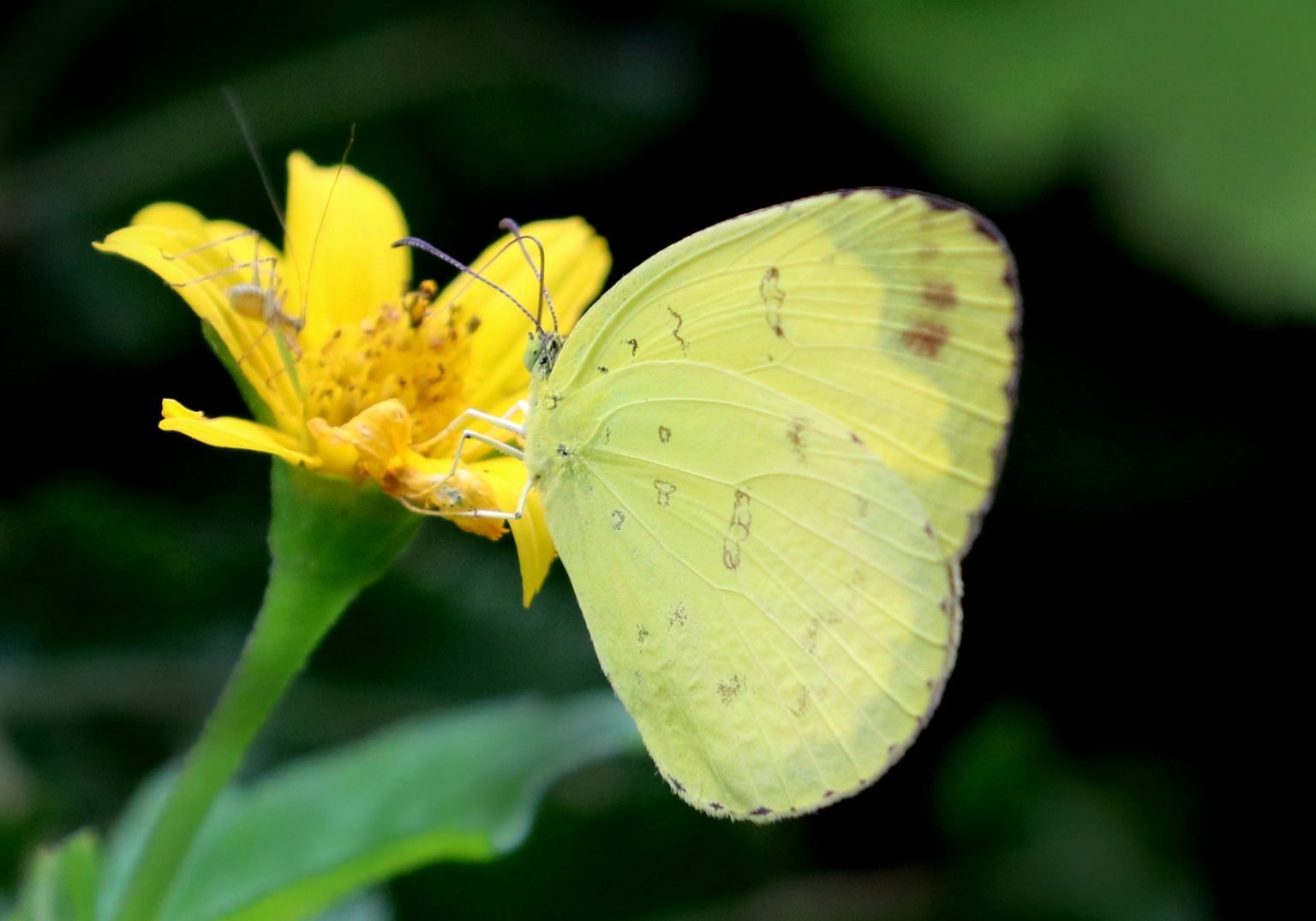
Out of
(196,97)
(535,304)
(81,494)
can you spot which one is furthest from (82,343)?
(535,304)

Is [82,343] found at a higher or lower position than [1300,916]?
higher

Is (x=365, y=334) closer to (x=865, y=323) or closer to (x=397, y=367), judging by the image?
(x=397, y=367)

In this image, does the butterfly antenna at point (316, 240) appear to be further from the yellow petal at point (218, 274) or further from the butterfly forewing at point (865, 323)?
the butterfly forewing at point (865, 323)

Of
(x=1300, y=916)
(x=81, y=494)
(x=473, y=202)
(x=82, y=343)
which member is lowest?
(x=1300, y=916)

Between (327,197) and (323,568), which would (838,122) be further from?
(323,568)

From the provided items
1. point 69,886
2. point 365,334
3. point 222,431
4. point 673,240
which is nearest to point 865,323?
point 365,334

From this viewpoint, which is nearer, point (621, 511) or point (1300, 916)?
point (621, 511)

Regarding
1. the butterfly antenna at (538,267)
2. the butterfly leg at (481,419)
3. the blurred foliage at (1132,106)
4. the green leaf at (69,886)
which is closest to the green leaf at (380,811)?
the green leaf at (69,886)
